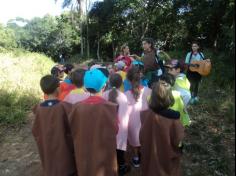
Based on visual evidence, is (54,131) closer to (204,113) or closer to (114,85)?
(114,85)

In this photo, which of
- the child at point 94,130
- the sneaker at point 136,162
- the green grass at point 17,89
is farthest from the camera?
the green grass at point 17,89

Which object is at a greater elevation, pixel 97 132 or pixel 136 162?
pixel 97 132

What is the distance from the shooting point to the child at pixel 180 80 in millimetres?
5846

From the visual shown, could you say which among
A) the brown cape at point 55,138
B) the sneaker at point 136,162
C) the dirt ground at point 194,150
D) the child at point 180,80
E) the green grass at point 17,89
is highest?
the child at point 180,80

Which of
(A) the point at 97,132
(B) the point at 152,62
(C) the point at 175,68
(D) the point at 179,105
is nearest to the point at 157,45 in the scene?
(B) the point at 152,62

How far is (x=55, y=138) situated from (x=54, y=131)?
88mm

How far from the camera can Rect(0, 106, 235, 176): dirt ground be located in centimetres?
587

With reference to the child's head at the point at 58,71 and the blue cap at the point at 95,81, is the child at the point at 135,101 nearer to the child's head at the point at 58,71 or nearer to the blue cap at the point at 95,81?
the blue cap at the point at 95,81

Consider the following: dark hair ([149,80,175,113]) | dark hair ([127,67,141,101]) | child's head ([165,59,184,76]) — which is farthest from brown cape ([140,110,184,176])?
child's head ([165,59,184,76])

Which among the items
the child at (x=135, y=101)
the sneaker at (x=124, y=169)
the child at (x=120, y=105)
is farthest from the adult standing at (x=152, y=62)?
the child at (x=120, y=105)

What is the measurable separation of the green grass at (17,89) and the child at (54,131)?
4.40 m

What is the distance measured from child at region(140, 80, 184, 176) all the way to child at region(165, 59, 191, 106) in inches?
61.3

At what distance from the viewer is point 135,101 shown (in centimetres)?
547

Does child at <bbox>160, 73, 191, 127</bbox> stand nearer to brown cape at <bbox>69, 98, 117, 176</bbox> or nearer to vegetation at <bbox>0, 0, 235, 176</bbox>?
vegetation at <bbox>0, 0, 235, 176</bbox>
